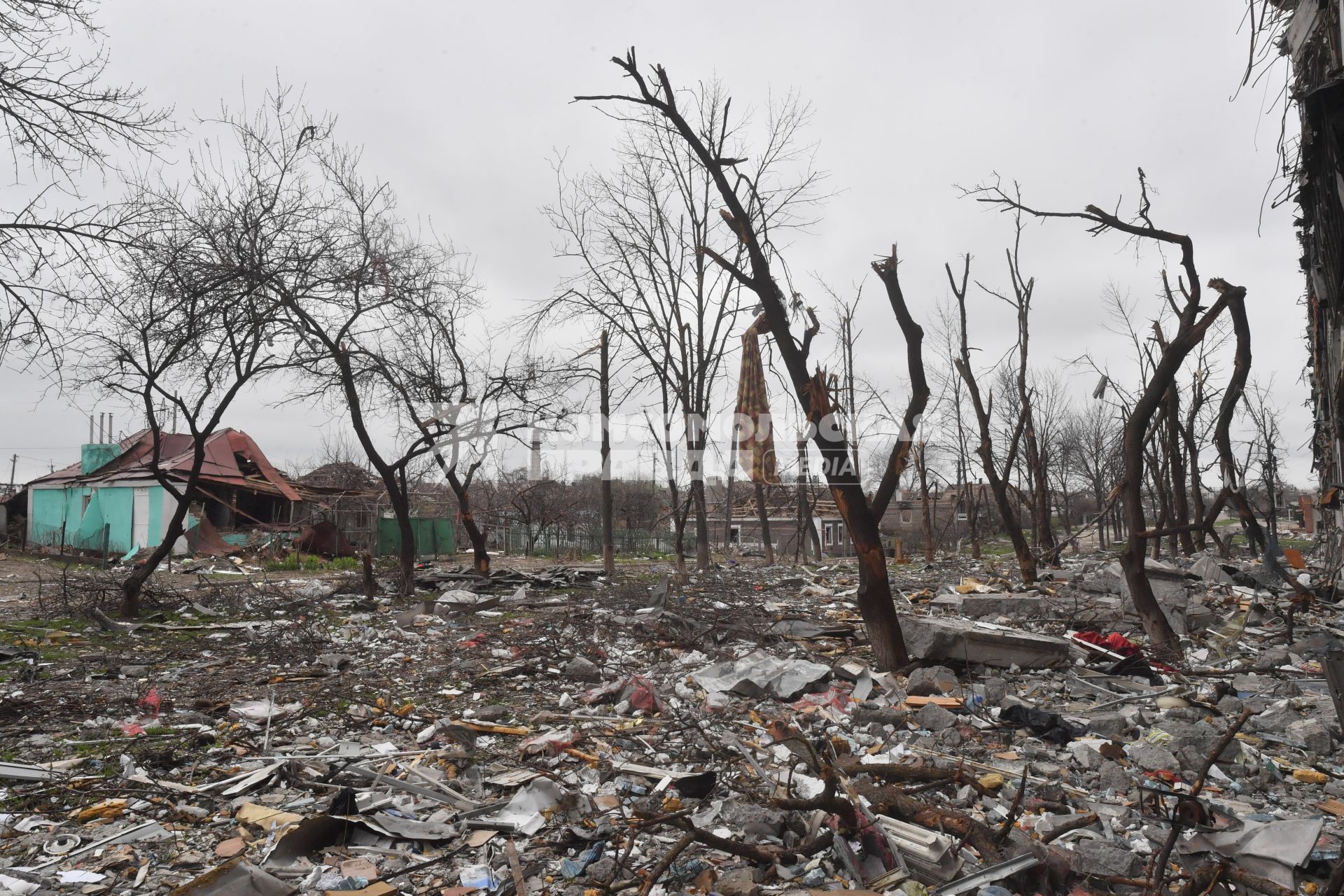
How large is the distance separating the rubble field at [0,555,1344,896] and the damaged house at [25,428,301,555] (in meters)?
15.6

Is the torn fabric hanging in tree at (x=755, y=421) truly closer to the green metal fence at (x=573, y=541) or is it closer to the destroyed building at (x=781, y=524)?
the green metal fence at (x=573, y=541)

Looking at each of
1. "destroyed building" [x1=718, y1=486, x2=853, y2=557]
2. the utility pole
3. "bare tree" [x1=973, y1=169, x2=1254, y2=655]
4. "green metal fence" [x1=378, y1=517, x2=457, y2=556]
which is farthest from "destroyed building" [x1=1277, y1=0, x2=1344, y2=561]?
"destroyed building" [x1=718, y1=486, x2=853, y2=557]

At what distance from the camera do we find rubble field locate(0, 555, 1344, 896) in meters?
2.97

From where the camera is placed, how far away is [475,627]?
8.92 m

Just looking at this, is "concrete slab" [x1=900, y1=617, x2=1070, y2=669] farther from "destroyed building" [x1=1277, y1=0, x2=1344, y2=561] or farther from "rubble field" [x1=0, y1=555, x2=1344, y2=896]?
"destroyed building" [x1=1277, y1=0, x2=1344, y2=561]

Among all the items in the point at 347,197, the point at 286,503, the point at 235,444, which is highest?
the point at 347,197

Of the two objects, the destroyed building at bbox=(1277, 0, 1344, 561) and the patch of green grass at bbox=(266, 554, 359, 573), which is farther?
the patch of green grass at bbox=(266, 554, 359, 573)

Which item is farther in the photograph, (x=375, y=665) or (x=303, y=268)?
(x=303, y=268)

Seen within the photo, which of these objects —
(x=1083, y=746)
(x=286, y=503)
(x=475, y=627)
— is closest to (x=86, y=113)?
(x=475, y=627)

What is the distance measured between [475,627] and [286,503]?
19.3 metres

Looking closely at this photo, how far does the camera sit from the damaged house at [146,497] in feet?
74.0

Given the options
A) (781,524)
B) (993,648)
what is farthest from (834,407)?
(781,524)

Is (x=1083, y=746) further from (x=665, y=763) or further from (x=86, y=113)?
(x=86, y=113)

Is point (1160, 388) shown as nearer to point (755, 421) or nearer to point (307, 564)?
point (755, 421)
